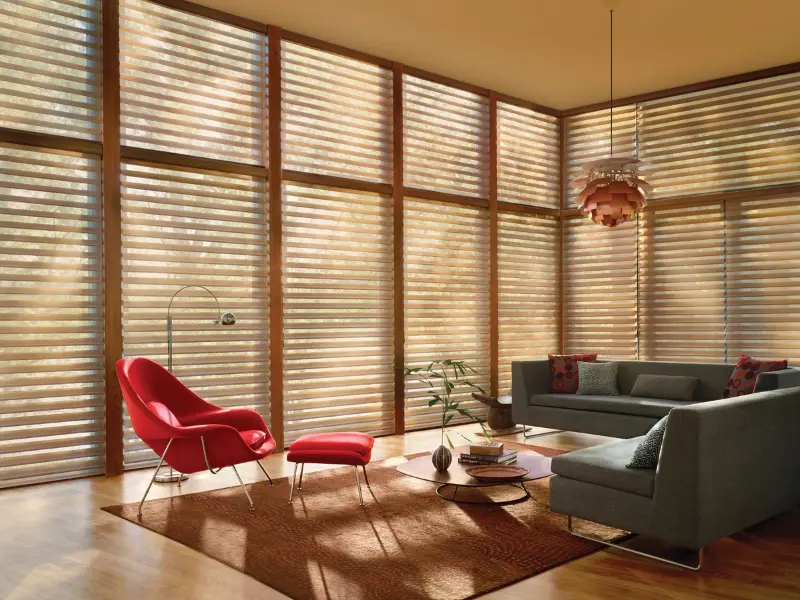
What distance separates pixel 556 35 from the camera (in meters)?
6.80

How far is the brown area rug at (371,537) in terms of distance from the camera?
3.45m

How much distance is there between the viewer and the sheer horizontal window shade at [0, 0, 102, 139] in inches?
209

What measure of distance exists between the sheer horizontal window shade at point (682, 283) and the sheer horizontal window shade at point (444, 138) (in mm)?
2043

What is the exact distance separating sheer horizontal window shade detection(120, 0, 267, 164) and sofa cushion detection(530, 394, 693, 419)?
3.46m

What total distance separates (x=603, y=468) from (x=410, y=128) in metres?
4.79

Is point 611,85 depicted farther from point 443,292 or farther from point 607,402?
point 607,402

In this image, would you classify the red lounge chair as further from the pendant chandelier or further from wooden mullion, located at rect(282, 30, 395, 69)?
wooden mullion, located at rect(282, 30, 395, 69)

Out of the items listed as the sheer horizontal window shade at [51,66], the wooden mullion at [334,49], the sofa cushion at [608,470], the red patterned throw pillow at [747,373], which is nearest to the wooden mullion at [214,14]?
the wooden mullion at [334,49]

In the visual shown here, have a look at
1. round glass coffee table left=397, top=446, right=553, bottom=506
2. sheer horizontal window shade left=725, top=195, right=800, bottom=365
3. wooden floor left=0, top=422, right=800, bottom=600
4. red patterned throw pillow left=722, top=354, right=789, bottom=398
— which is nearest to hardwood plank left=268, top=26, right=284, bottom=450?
round glass coffee table left=397, top=446, right=553, bottom=506

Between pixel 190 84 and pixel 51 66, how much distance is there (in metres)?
1.06

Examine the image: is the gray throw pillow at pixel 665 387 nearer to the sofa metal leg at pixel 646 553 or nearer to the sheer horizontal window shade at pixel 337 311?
the sheer horizontal window shade at pixel 337 311

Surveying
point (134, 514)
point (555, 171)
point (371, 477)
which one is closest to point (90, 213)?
point (134, 514)

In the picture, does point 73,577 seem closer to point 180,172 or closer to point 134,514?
point 134,514

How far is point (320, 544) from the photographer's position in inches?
156
